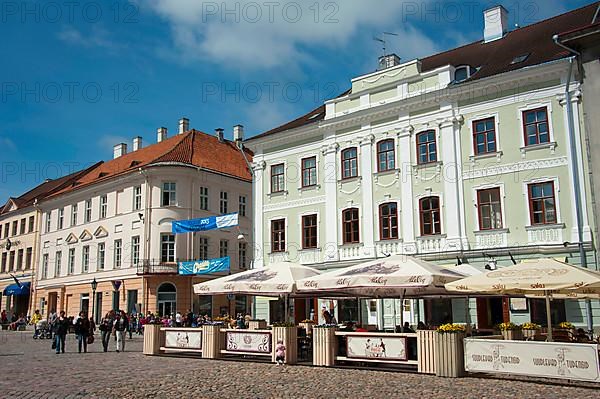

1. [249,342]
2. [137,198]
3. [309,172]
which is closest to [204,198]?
[137,198]

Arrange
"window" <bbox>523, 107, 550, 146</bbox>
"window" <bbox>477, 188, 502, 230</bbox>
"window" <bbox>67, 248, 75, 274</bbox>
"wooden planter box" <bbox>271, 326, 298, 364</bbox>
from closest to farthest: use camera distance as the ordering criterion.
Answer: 1. "wooden planter box" <bbox>271, 326, 298, 364</bbox>
2. "window" <bbox>523, 107, 550, 146</bbox>
3. "window" <bbox>477, 188, 502, 230</bbox>
4. "window" <bbox>67, 248, 75, 274</bbox>

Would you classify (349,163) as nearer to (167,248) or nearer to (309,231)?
(309,231)

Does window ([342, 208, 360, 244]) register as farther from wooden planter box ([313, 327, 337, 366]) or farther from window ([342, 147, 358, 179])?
wooden planter box ([313, 327, 337, 366])

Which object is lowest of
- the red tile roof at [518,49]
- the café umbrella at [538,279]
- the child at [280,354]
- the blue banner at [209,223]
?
the child at [280,354]

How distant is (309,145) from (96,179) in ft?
77.5

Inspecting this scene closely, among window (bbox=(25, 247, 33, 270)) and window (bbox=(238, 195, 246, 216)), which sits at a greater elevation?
window (bbox=(238, 195, 246, 216))

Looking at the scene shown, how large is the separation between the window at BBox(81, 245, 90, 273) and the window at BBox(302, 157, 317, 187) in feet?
75.9

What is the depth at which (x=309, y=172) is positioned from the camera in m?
29.1

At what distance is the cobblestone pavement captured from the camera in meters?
11.1

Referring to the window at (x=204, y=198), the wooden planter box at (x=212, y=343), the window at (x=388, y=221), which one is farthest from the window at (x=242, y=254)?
the wooden planter box at (x=212, y=343)

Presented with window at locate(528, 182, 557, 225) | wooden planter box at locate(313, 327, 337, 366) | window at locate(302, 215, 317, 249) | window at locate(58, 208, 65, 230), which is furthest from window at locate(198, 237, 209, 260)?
wooden planter box at locate(313, 327, 337, 366)

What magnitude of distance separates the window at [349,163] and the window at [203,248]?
16.7m

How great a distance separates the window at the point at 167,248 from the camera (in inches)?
1582

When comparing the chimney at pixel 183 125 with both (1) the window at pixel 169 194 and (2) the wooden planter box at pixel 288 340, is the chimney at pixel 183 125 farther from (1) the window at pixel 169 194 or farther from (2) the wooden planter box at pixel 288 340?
(2) the wooden planter box at pixel 288 340
